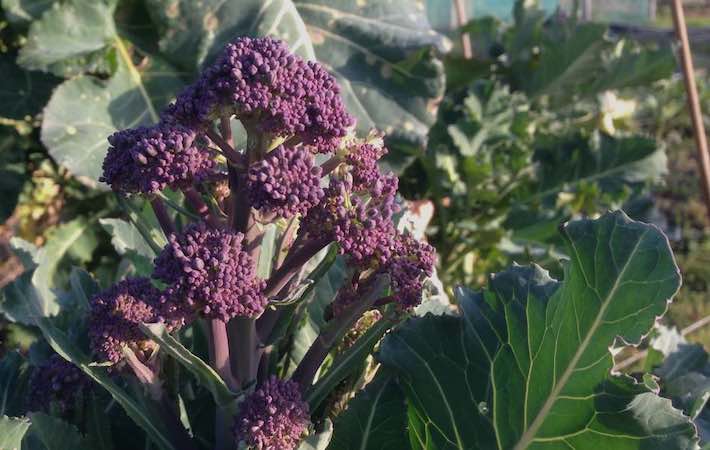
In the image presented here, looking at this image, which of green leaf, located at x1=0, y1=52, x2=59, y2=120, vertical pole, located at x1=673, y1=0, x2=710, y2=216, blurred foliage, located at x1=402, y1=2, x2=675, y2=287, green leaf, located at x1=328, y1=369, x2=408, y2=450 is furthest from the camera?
blurred foliage, located at x1=402, y1=2, x2=675, y2=287

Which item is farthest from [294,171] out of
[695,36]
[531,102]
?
[695,36]

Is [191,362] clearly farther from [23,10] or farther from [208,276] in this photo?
[23,10]

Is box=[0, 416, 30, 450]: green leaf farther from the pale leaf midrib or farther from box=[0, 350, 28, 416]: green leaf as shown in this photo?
the pale leaf midrib

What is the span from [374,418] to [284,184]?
27cm

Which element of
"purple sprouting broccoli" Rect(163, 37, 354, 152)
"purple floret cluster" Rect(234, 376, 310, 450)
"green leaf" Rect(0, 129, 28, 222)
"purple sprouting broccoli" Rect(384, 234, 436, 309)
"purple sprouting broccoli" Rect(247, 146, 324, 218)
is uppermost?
"purple sprouting broccoli" Rect(163, 37, 354, 152)

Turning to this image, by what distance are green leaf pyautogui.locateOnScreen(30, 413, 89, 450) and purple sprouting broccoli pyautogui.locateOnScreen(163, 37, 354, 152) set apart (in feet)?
0.92

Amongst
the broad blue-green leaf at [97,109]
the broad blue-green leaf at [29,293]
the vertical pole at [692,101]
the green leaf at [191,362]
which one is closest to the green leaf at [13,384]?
the broad blue-green leaf at [29,293]

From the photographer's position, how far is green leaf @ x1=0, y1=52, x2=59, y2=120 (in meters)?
2.06

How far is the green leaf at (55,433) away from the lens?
0.65 meters

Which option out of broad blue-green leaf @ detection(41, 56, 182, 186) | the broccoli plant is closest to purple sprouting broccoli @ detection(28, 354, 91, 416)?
the broccoli plant

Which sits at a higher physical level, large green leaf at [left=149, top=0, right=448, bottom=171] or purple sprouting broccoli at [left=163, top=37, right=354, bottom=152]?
purple sprouting broccoli at [left=163, top=37, right=354, bottom=152]

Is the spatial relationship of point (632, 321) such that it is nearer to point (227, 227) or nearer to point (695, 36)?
point (227, 227)

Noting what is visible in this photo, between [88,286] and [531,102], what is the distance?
200 centimetres

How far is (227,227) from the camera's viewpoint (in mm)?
633
